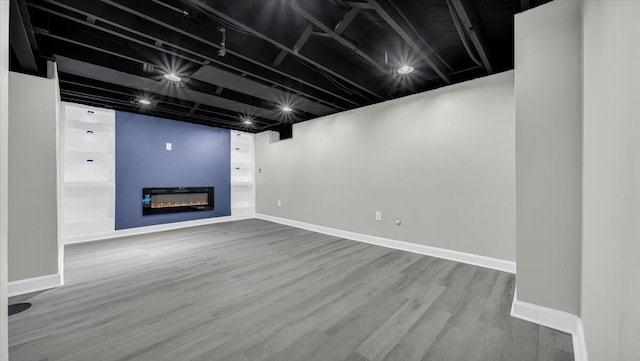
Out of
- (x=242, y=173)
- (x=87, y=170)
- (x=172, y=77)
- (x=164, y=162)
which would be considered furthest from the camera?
(x=242, y=173)

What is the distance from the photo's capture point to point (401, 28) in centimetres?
199

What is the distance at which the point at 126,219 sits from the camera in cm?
471

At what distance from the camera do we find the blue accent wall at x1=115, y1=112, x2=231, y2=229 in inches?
184

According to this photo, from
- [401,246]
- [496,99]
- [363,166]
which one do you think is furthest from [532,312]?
[363,166]

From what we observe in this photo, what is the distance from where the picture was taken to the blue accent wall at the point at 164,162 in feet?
15.3

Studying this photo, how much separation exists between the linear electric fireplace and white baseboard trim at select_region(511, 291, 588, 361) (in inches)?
241

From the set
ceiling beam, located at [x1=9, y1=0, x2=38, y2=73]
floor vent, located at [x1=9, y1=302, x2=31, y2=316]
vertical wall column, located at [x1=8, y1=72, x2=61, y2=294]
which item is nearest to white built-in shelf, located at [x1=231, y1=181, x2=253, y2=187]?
vertical wall column, located at [x1=8, y1=72, x2=61, y2=294]

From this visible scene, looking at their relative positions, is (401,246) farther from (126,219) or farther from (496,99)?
(126,219)

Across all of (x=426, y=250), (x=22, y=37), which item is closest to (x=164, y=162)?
(x=22, y=37)

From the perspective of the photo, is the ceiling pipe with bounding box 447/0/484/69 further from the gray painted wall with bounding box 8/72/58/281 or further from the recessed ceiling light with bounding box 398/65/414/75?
the gray painted wall with bounding box 8/72/58/281

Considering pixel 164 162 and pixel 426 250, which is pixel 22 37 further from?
pixel 426 250

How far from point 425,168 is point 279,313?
2758 mm

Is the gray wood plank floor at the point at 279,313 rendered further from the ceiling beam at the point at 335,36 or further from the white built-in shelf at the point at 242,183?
the white built-in shelf at the point at 242,183

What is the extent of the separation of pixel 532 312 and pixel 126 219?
6.34 m
